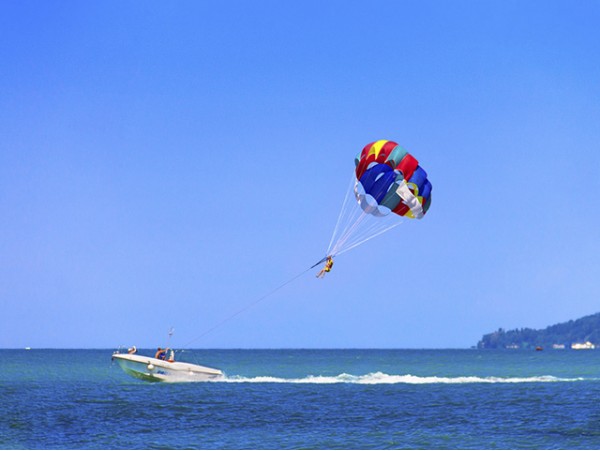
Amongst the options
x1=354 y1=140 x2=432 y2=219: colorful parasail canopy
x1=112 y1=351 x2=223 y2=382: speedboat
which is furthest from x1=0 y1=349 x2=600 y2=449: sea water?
x1=354 y1=140 x2=432 y2=219: colorful parasail canopy

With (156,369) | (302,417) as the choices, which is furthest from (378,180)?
(156,369)

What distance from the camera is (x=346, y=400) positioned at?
3519cm

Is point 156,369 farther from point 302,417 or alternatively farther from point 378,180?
point 378,180

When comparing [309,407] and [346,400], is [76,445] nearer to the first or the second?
[309,407]

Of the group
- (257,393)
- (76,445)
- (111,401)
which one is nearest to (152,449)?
(76,445)

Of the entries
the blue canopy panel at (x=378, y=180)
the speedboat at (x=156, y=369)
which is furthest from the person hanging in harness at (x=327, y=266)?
the speedboat at (x=156, y=369)

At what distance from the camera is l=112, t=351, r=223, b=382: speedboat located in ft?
143

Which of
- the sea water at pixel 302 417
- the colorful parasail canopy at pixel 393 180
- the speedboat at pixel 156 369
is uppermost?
the colorful parasail canopy at pixel 393 180

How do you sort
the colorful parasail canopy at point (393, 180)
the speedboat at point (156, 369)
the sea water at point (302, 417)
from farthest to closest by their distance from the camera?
Result: 1. the speedboat at point (156, 369)
2. the colorful parasail canopy at point (393, 180)
3. the sea water at point (302, 417)

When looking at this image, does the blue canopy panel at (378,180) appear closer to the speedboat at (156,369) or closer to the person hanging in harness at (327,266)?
the person hanging in harness at (327,266)

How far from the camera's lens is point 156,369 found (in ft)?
143

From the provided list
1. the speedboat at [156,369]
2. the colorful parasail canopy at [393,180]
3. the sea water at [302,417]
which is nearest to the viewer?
the sea water at [302,417]

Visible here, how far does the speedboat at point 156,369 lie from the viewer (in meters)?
43.6

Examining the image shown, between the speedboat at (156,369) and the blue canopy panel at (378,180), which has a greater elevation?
the blue canopy panel at (378,180)
